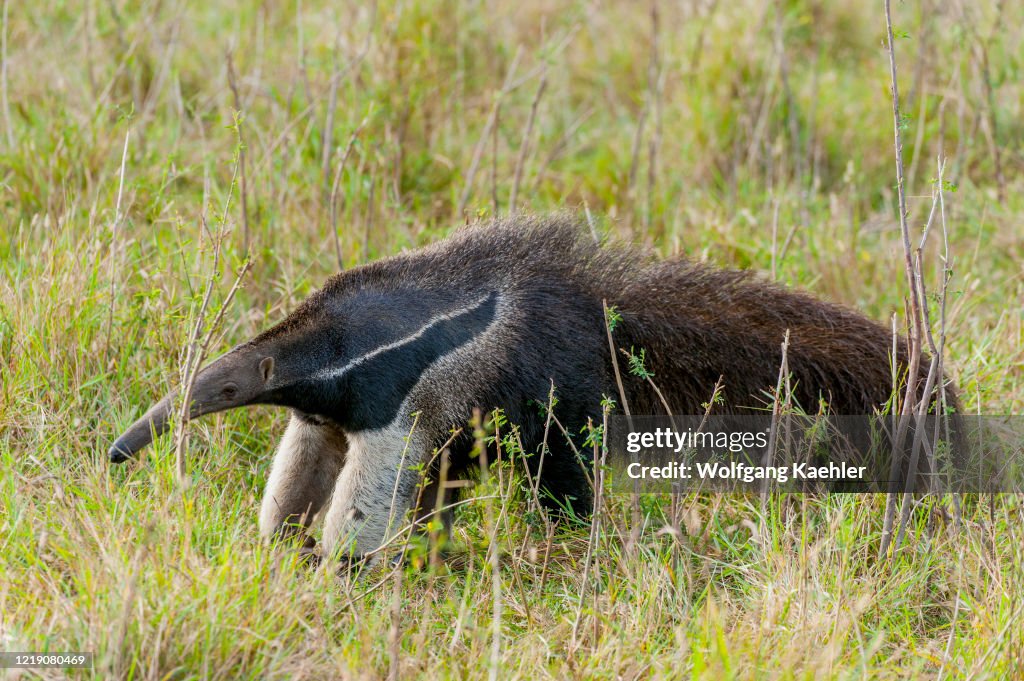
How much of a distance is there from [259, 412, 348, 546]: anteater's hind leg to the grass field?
0.48 feet

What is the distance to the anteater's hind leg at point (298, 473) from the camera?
463 cm

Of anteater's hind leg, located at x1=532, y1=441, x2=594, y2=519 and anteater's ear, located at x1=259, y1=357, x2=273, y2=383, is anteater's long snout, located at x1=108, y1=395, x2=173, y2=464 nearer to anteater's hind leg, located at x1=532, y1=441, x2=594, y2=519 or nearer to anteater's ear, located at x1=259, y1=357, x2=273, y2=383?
anteater's ear, located at x1=259, y1=357, x2=273, y2=383

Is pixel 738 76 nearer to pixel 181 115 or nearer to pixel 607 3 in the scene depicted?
pixel 607 3

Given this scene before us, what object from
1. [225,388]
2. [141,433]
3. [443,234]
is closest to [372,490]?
[225,388]

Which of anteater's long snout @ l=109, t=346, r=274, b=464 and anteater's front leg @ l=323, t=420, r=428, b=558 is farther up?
anteater's long snout @ l=109, t=346, r=274, b=464

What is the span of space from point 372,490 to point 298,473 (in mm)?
507

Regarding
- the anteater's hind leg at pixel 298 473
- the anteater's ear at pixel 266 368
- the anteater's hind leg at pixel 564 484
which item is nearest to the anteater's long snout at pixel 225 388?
the anteater's ear at pixel 266 368

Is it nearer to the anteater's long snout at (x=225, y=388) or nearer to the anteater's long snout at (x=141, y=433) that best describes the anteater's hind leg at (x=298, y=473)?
the anteater's long snout at (x=225, y=388)

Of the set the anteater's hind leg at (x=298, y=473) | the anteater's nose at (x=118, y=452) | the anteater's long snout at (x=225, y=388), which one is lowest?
the anteater's hind leg at (x=298, y=473)

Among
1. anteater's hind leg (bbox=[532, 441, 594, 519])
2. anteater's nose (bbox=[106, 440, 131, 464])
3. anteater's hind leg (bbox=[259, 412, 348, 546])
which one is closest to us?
anteater's nose (bbox=[106, 440, 131, 464])

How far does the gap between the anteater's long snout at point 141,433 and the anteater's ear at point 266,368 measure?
13.0 inches

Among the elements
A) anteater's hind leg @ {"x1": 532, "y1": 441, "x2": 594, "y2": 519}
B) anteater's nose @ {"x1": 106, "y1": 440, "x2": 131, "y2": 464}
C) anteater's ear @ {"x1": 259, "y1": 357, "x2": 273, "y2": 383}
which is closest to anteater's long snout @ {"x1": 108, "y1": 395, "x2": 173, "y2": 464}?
anteater's nose @ {"x1": 106, "y1": 440, "x2": 131, "y2": 464}

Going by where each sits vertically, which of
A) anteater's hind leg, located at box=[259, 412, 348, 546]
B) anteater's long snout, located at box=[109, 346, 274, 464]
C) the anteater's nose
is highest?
anteater's long snout, located at box=[109, 346, 274, 464]

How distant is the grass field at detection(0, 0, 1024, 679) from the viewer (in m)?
3.67
